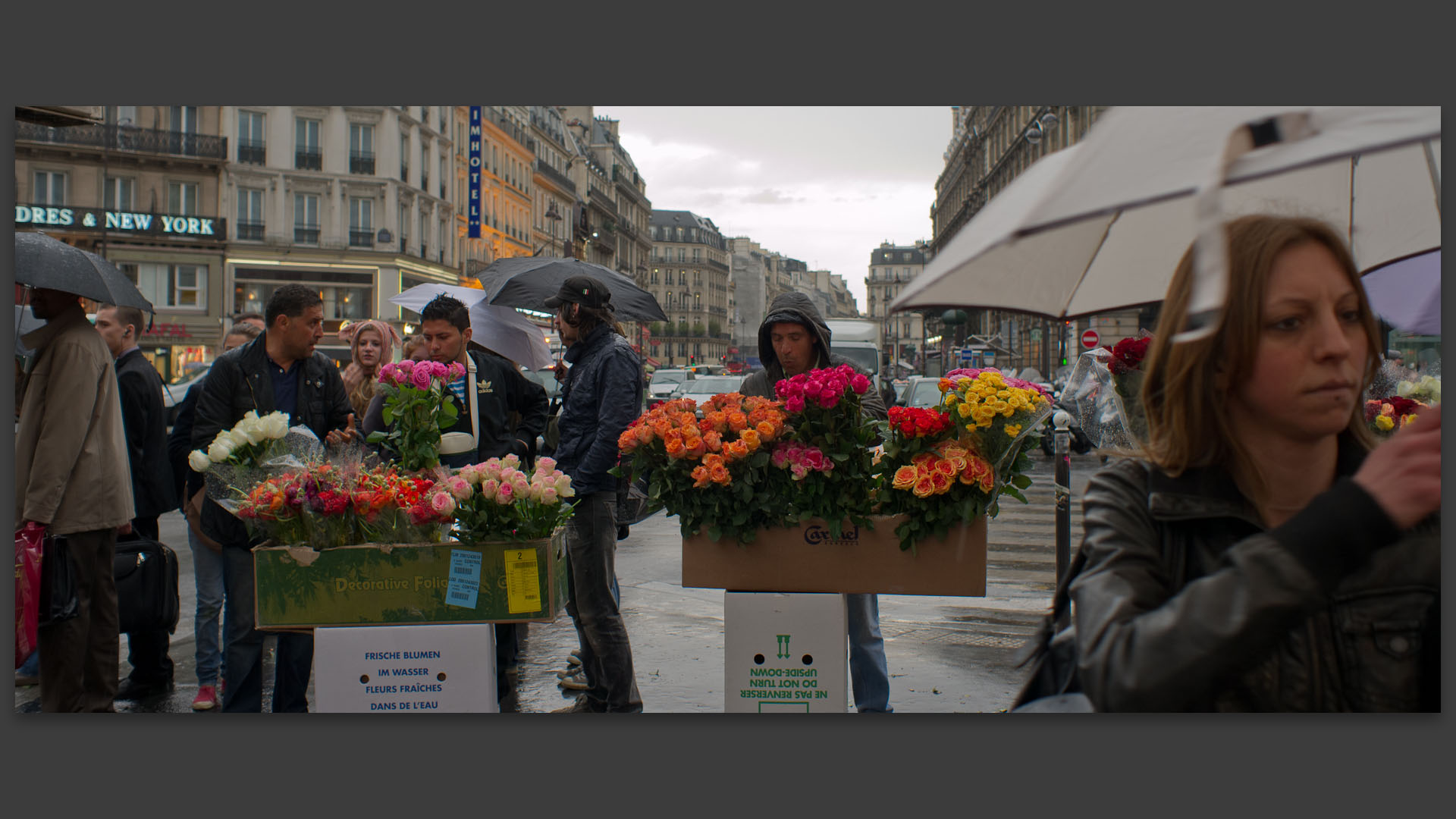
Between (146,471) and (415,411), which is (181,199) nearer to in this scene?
(146,471)

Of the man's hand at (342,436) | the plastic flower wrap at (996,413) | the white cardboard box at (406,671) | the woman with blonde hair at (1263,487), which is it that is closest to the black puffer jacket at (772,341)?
the plastic flower wrap at (996,413)

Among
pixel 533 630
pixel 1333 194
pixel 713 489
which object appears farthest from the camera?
pixel 533 630

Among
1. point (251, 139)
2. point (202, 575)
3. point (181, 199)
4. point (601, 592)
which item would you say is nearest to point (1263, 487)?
point (601, 592)

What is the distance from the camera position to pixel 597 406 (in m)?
5.08

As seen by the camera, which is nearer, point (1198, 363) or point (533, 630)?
point (1198, 363)

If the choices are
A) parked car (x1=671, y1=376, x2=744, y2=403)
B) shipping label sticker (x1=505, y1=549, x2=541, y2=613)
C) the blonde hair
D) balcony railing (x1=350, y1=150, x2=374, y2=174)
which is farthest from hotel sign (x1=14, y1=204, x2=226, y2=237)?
the blonde hair

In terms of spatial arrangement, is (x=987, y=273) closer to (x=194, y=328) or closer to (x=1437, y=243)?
(x=1437, y=243)

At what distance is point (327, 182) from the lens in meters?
36.8

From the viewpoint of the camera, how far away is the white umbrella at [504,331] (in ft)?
24.4

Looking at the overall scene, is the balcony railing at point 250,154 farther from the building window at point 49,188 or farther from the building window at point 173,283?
the building window at point 49,188

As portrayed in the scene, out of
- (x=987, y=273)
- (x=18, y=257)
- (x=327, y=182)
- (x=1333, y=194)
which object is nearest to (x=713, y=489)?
(x=987, y=273)

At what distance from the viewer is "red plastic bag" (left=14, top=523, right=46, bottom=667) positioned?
4.45m

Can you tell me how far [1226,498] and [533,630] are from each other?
5867 mm

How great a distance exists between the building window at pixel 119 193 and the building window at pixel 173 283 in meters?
1.83
